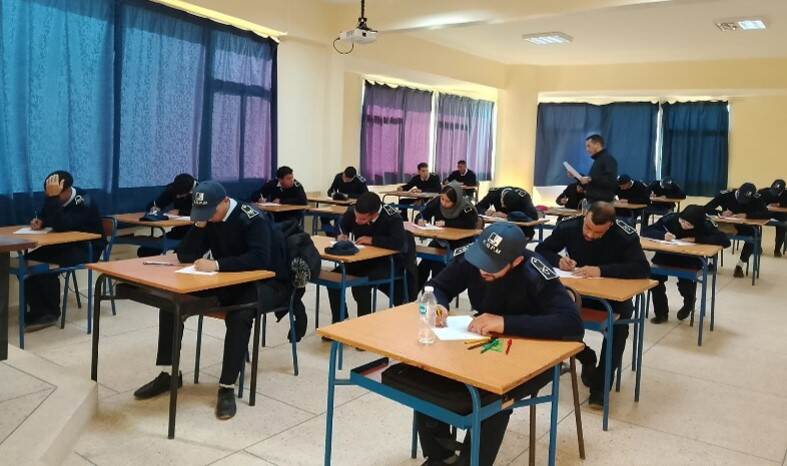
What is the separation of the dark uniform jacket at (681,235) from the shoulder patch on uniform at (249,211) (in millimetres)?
3326

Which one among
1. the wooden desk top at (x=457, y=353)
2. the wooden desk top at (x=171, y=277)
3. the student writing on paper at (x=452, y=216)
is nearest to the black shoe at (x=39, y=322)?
the wooden desk top at (x=171, y=277)

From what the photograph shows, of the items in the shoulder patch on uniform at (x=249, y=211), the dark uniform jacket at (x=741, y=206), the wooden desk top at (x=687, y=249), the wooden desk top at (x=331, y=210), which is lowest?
the wooden desk top at (x=687, y=249)

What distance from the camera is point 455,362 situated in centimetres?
206

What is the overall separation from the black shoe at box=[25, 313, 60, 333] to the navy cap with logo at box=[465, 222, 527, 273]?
3.49 meters

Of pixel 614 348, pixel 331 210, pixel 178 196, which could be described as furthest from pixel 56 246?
pixel 614 348

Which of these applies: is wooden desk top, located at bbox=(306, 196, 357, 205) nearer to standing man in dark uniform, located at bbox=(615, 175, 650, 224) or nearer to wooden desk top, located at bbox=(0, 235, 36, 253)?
standing man in dark uniform, located at bbox=(615, 175, 650, 224)

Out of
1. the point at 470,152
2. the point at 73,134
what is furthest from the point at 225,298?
the point at 470,152

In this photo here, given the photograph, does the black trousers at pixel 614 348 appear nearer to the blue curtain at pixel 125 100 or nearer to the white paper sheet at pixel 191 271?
the white paper sheet at pixel 191 271

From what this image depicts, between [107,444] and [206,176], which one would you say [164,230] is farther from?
[107,444]

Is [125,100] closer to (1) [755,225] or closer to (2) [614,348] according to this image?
(2) [614,348]

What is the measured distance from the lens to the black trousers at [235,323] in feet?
10.7

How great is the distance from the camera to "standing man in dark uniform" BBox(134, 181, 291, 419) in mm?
3252

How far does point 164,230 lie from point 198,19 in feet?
8.07

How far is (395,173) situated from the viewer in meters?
11.5
